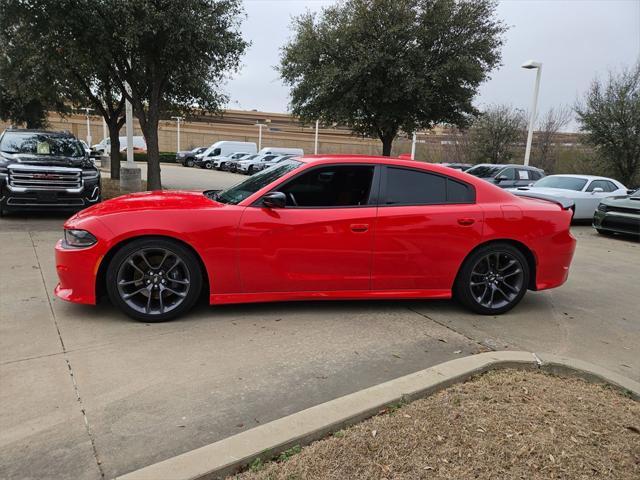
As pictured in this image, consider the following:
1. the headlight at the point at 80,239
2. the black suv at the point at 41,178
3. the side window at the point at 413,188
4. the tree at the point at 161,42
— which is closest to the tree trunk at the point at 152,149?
the tree at the point at 161,42

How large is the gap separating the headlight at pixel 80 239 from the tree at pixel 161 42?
692cm

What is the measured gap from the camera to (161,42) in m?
10.8

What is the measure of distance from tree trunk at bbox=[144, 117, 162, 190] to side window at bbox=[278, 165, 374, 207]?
360 inches

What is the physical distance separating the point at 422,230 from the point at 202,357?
7.77 ft

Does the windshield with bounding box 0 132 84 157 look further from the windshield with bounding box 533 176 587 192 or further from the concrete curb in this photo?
the windshield with bounding box 533 176 587 192

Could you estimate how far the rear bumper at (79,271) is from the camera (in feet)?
13.8

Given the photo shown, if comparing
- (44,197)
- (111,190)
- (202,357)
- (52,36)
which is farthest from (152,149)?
(202,357)

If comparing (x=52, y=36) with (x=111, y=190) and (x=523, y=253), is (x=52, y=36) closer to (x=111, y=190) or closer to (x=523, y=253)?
(x=111, y=190)

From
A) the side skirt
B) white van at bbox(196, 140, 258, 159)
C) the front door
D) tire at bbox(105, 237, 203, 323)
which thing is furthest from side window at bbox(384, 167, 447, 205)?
white van at bbox(196, 140, 258, 159)

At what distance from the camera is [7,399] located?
3051 millimetres

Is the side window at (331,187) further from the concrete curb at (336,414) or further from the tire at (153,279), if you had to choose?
the concrete curb at (336,414)

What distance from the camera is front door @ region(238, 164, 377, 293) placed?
4430 mm

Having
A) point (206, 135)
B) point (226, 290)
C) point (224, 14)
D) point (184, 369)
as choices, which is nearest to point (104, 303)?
point (226, 290)

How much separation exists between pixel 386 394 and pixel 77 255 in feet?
9.49
